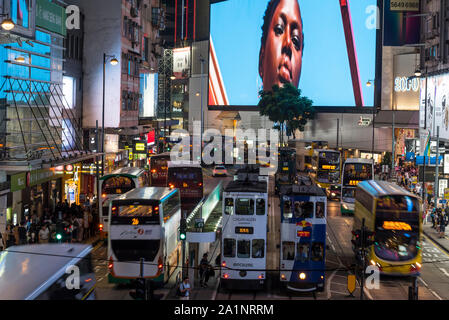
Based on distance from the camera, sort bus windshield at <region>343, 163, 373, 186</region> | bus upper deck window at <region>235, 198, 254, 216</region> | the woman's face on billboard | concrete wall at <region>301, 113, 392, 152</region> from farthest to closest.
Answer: the woman's face on billboard < concrete wall at <region>301, 113, 392, 152</region> < bus windshield at <region>343, 163, 373, 186</region> < bus upper deck window at <region>235, 198, 254, 216</region>

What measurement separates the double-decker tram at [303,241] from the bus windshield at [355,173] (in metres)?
20.1

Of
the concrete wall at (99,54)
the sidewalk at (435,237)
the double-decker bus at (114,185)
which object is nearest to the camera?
the double-decker bus at (114,185)

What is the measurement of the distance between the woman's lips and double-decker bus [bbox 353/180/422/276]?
62288 mm

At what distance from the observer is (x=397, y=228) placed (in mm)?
23219

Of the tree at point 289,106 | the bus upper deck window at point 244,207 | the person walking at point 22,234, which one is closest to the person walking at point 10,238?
the person walking at point 22,234

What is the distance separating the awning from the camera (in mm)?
67125

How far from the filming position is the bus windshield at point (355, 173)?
4138 cm

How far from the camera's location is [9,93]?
27625 mm

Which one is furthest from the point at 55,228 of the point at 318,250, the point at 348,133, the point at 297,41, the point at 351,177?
the point at 297,41

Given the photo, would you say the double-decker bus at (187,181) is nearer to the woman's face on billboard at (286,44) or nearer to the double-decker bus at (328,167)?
the double-decker bus at (328,167)

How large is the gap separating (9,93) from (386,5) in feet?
198

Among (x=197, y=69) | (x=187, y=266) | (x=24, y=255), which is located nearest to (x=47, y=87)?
(x=187, y=266)

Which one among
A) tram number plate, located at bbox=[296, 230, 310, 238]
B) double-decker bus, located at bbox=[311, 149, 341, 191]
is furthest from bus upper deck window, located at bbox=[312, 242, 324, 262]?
double-decker bus, located at bbox=[311, 149, 341, 191]

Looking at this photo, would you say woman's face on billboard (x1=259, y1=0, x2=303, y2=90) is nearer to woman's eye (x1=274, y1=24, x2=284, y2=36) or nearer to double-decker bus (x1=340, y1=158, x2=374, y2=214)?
woman's eye (x1=274, y1=24, x2=284, y2=36)
